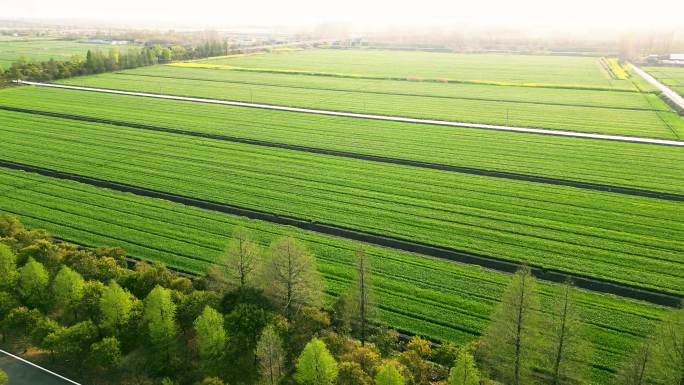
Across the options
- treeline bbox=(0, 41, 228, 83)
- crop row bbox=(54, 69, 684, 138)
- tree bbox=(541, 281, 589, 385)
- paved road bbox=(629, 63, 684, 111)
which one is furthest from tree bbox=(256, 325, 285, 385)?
treeline bbox=(0, 41, 228, 83)

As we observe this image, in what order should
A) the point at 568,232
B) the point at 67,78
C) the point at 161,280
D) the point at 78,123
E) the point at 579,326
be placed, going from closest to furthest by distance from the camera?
the point at 579,326
the point at 161,280
the point at 568,232
the point at 78,123
the point at 67,78

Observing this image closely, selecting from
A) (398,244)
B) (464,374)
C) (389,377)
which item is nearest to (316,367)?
(389,377)

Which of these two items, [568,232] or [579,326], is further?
[568,232]

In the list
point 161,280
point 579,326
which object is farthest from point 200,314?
point 579,326

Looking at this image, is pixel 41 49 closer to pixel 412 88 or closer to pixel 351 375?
pixel 412 88

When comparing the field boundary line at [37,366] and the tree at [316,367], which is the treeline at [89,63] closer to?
the field boundary line at [37,366]

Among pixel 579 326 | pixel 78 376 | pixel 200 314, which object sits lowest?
pixel 78 376

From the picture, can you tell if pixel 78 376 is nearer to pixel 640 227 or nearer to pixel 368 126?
pixel 640 227
